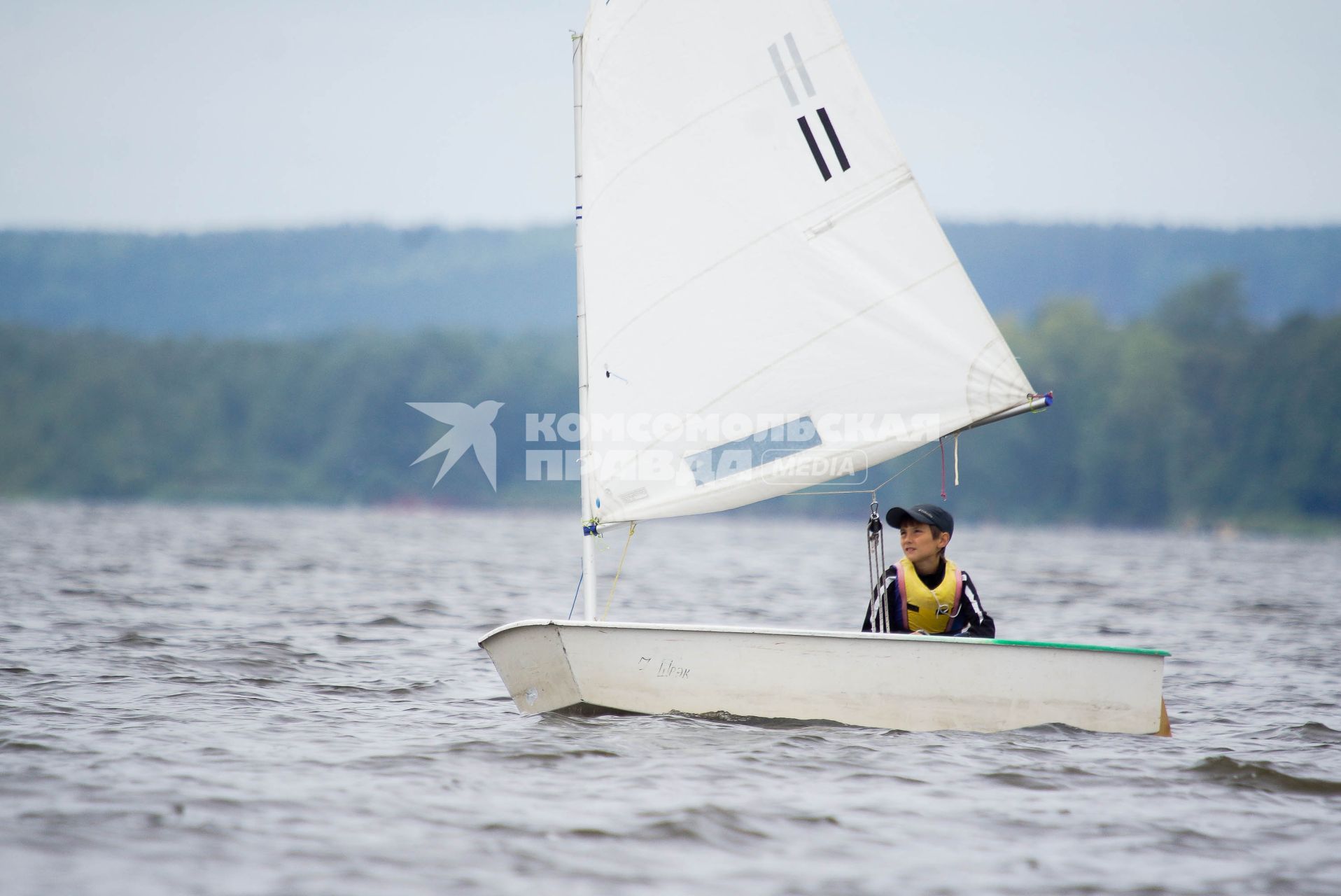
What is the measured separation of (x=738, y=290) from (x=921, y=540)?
1772mm

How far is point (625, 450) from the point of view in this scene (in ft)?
26.2

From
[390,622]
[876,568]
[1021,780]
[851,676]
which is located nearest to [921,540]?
[876,568]

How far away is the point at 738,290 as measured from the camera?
8.12 meters

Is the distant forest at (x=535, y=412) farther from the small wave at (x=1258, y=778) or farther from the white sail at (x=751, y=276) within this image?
the small wave at (x=1258, y=778)

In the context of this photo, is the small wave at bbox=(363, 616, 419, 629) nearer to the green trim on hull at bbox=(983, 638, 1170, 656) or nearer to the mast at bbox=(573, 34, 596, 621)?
the mast at bbox=(573, 34, 596, 621)

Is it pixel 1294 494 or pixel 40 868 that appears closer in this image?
pixel 40 868

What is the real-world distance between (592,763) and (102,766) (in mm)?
2401

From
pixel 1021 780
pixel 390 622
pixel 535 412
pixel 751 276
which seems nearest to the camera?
pixel 1021 780

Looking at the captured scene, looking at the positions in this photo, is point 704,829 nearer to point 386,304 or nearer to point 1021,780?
point 1021,780

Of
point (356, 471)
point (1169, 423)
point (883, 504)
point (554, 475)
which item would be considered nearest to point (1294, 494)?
point (1169, 423)

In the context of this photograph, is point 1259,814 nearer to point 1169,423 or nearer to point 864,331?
point 864,331

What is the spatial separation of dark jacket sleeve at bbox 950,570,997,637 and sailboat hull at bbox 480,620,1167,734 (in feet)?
1.41

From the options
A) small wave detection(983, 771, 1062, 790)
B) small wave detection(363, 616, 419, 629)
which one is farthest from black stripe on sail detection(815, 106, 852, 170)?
small wave detection(363, 616, 419, 629)

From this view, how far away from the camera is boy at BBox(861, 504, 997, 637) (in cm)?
788
